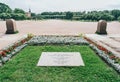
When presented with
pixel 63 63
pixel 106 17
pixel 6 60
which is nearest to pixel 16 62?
pixel 6 60

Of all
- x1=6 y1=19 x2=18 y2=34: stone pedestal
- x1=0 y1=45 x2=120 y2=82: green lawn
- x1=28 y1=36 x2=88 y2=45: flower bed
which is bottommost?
x1=0 y1=45 x2=120 y2=82: green lawn

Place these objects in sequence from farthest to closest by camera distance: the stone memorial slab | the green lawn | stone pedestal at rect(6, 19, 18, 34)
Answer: stone pedestal at rect(6, 19, 18, 34) → the stone memorial slab → the green lawn

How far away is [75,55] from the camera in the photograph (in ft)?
26.8

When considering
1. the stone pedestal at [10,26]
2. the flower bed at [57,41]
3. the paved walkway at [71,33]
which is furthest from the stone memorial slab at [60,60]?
the stone pedestal at [10,26]

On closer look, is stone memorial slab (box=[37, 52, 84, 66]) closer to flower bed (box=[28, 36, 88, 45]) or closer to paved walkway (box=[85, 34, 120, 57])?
paved walkway (box=[85, 34, 120, 57])

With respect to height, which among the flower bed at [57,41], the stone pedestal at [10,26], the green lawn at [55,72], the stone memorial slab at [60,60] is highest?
the stone pedestal at [10,26]

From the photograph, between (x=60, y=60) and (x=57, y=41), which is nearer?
(x=60, y=60)

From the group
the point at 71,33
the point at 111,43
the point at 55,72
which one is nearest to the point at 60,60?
the point at 55,72

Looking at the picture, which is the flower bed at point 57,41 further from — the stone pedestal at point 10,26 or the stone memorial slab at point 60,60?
the stone pedestal at point 10,26

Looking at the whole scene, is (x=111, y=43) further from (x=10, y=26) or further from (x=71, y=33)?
(x=10, y=26)

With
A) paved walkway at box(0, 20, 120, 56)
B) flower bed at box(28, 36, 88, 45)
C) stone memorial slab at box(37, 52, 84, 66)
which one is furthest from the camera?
paved walkway at box(0, 20, 120, 56)

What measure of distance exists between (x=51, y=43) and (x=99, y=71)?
5425 mm

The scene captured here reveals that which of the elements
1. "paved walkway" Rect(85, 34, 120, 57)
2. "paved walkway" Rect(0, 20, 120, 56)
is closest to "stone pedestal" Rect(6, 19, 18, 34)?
"paved walkway" Rect(0, 20, 120, 56)

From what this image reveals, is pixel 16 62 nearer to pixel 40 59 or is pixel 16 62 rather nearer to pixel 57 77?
pixel 40 59
